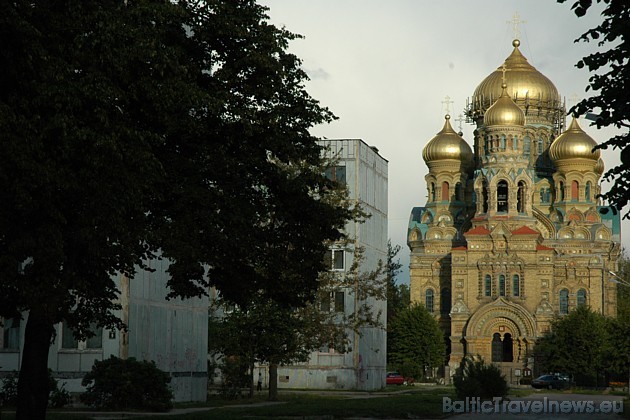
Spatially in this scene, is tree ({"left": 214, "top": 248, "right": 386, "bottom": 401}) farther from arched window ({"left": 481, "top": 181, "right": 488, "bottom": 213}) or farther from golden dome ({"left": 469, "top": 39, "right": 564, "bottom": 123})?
golden dome ({"left": 469, "top": 39, "right": 564, "bottom": 123})

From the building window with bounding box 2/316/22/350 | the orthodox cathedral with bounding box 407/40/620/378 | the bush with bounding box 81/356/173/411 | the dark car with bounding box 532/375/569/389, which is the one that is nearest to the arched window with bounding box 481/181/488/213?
the orthodox cathedral with bounding box 407/40/620/378

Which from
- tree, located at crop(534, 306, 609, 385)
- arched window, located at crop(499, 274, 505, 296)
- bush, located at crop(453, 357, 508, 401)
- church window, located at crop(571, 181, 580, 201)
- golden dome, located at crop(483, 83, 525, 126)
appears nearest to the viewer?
bush, located at crop(453, 357, 508, 401)

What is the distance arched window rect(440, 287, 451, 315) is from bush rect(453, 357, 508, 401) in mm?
62543

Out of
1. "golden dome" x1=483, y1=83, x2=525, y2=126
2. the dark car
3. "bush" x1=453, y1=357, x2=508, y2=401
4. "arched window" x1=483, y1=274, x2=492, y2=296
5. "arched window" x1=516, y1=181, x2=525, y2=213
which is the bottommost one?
the dark car

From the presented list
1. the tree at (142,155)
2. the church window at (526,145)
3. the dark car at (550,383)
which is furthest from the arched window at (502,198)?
the tree at (142,155)

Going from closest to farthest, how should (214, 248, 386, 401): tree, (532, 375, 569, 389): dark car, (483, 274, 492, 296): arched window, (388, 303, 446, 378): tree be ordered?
(214, 248, 386, 401): tree < (532, 375, 569, 389): dark car < (388, 303, 446, 378): tree < (483, 274, 492, 296): arched window

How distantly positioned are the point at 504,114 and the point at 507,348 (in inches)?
788

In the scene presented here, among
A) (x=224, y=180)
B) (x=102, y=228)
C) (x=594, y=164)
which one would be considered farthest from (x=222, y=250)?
(x=594, y=164)

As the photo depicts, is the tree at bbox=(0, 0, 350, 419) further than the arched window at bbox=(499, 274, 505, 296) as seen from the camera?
No

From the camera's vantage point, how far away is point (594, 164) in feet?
344

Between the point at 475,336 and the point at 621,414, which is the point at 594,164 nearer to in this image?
the point at 475,336

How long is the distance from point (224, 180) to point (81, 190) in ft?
12.8

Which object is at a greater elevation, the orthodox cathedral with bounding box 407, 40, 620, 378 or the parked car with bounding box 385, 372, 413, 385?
the orthodox cathedral with bounding box 407, 40, 620, 378

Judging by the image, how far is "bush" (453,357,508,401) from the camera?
132ft
